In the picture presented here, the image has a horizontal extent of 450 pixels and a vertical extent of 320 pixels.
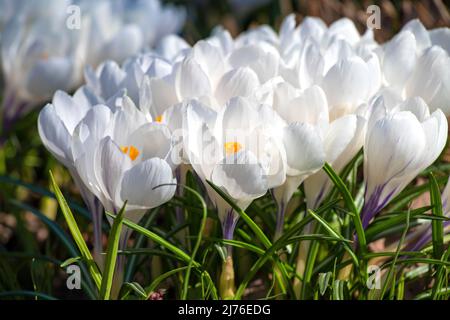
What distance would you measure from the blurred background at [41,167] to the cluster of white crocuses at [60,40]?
6.1 inches

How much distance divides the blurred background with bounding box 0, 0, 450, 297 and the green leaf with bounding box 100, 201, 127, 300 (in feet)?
0.69

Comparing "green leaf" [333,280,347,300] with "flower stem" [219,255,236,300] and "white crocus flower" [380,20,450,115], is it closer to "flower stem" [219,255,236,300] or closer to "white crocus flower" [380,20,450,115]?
"flower stem" [219,255,236,300]

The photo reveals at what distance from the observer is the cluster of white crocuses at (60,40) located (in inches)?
67.1

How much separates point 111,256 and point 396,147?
410mm

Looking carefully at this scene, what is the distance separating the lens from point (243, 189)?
3.12 ft

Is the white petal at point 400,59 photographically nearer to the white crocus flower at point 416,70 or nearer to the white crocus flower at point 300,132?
the white crocus flower at point 416,70

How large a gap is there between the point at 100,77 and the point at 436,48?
568mm

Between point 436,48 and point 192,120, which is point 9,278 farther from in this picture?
point 436,48

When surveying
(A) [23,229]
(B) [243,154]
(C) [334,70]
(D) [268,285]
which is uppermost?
(C) [334,70]

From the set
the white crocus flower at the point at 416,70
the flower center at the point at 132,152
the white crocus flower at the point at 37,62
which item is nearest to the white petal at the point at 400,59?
the white crocus flower at the point at 416,70

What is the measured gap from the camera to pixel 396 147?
97 cm

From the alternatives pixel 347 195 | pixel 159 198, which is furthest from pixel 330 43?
pixel 159 198

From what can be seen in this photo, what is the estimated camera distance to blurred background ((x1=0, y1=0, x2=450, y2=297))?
1.34 m

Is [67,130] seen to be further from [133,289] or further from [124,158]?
[133,289]
